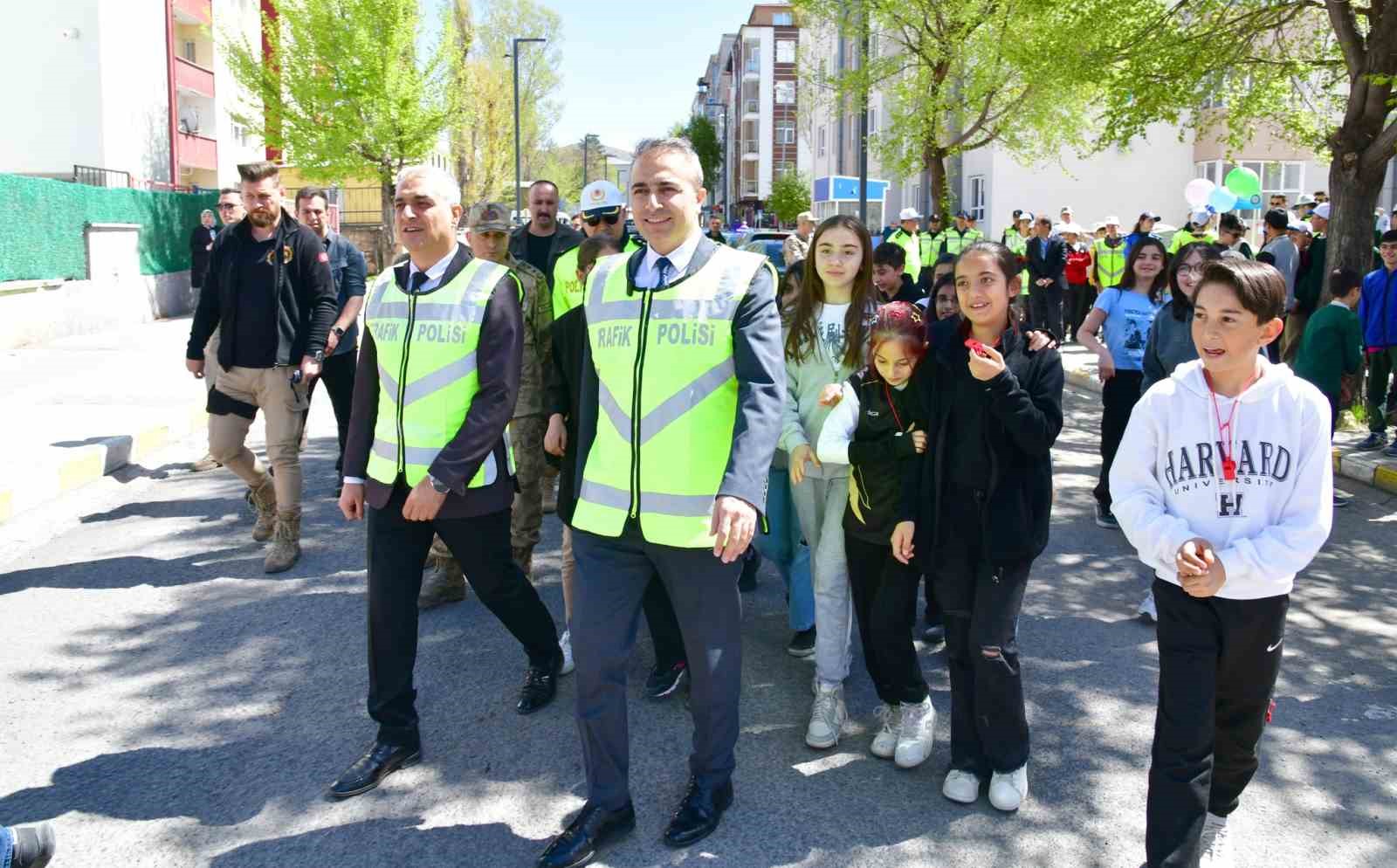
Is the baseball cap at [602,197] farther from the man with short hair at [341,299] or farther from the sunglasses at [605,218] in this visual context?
the man with short hair at [341,299]

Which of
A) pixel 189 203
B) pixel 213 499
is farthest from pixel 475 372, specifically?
pixel 189 203

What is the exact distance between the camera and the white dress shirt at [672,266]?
11.2 ft

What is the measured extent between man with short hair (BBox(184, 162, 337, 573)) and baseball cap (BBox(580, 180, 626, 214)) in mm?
1702

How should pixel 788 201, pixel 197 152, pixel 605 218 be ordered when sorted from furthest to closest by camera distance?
pixel 788 201 < pixel 197 152 < pixel 605 218

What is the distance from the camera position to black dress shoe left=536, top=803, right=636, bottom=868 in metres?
3.29

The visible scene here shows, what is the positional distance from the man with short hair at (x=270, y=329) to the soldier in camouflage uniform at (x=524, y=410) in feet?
3.67

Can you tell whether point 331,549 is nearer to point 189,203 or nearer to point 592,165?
point 189,203

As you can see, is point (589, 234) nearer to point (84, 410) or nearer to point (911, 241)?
point (84, 410)

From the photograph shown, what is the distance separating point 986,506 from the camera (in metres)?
3.57

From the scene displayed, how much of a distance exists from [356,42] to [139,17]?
5.44 m

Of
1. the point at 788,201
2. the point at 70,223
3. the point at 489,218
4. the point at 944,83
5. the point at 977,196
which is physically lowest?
the point at 489,218

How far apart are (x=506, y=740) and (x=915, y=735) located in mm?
1430

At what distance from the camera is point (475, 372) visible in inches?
155

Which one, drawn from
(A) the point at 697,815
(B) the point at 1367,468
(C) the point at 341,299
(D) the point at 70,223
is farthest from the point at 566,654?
(D) the point at 70,223
